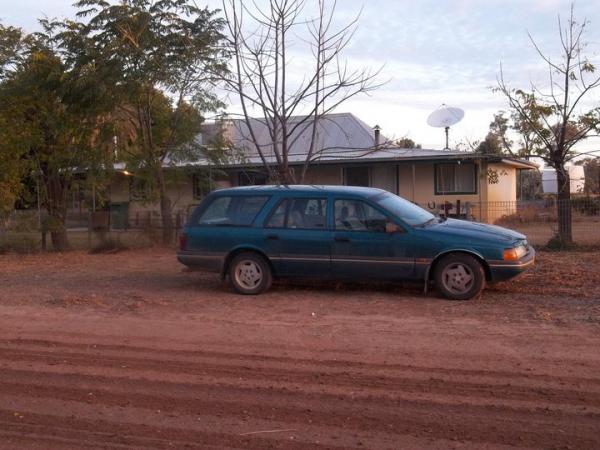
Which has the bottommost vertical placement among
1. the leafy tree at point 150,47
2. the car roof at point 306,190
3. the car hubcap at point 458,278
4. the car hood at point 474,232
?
the car hubcap at point 458,278

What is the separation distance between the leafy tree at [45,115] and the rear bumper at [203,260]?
8.32 metres

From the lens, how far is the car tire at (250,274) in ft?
34.5

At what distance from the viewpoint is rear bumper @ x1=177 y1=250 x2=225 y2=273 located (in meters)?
10.7

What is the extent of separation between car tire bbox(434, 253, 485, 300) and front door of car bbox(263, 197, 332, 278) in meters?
1.63

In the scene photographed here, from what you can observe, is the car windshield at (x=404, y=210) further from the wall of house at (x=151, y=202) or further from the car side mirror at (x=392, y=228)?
the wall of house at (x=151, y=202)

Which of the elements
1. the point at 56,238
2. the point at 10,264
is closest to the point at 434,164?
the point at 56,238

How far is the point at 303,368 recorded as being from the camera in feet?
21.5

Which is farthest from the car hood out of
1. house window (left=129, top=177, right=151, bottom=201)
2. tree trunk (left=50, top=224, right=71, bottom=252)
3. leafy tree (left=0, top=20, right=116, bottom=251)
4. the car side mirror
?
tree trunk (left=50, top=224, right=71, bottom=252)

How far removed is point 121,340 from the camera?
792cm

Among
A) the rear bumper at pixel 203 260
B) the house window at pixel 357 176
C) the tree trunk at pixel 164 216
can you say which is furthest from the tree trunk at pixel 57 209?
the house window at pixel 357 176

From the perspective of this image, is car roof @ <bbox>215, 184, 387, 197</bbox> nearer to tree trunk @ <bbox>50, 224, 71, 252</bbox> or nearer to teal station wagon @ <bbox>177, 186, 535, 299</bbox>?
teal station wagon @ <bbox>177, 186, 535, 299</bbox>

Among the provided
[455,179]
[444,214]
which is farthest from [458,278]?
[455,179]

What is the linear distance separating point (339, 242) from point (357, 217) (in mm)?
454

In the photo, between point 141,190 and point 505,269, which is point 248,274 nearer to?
point 505,269
